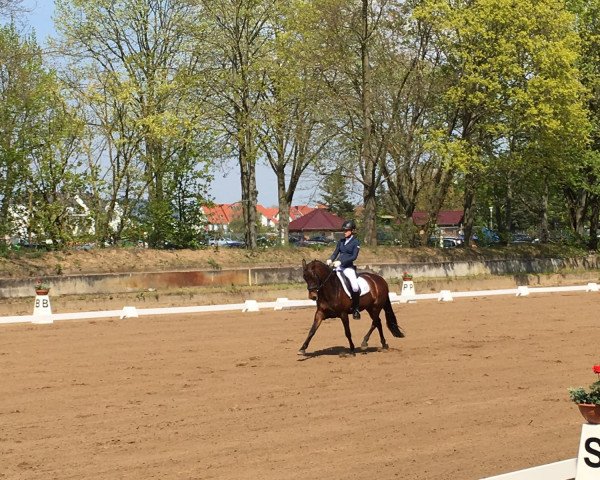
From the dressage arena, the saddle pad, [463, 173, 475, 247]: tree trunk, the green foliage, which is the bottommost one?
the dressage arena

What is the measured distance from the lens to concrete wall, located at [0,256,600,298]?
2966 cm

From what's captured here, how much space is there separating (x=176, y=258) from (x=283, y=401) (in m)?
22.2

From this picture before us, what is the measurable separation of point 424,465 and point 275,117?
33.2 metres

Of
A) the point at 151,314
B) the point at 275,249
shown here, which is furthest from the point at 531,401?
the point at 275,249

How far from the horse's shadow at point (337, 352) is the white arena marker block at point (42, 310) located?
8.29m

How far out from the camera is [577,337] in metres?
21.4

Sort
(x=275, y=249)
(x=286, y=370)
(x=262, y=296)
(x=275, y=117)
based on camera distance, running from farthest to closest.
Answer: (x=275, y=117)
(x=275, y=249)
(x=262, y=296)
(x=286, y=370)

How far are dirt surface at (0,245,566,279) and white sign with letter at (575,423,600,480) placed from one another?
78.7 feet

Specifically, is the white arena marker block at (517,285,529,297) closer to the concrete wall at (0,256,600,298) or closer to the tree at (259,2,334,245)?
the concrete wall at (0,256,600,298)

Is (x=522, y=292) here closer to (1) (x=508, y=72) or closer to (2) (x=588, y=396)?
(1) (x=508, y=72)

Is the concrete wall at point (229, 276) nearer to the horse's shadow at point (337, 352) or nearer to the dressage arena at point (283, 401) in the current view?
the dressage arena at point (283, 401)

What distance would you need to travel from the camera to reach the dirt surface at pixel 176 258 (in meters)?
31.2

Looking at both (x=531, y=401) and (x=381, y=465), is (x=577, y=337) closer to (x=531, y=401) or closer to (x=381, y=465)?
(x=531, y=401)

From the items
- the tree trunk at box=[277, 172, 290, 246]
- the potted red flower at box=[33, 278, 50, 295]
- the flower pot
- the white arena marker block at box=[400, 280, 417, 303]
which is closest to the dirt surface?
the potted red flower at box=[33, 278, 50, 295]
